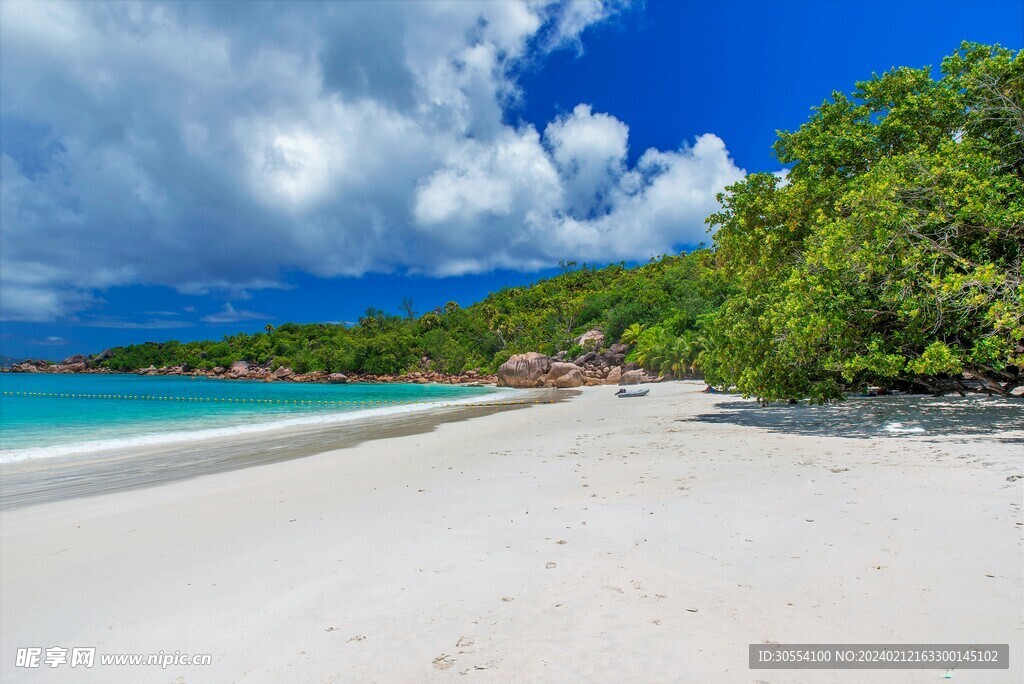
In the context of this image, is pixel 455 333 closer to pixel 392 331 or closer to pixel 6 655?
pixel 392 331

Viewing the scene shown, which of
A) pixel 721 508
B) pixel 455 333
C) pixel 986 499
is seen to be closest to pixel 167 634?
pixel 721 508

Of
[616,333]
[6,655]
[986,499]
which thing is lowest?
[6,655]

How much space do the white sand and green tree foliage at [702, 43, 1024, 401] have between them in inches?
130

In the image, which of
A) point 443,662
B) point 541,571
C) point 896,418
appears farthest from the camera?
point 896,418

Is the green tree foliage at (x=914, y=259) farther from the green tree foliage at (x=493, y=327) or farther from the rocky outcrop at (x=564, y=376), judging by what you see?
the rocky outcrop at (x=564, y=376)

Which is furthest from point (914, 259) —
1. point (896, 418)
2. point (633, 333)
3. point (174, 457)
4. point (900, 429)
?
point (633, 333)

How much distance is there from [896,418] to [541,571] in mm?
11462

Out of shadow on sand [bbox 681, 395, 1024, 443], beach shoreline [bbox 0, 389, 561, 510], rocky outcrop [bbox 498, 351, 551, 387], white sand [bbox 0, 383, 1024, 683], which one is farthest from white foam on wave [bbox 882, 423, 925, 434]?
rocky outcrop [bbox 498, 351, 551, 387]

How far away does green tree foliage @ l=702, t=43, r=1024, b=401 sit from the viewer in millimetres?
9750

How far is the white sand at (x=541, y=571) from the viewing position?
9.96ft

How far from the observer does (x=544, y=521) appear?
214 inches

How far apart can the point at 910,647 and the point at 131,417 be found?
30.1 m

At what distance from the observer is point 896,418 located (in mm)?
11719

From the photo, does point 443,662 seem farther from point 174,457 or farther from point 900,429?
point 174,457
